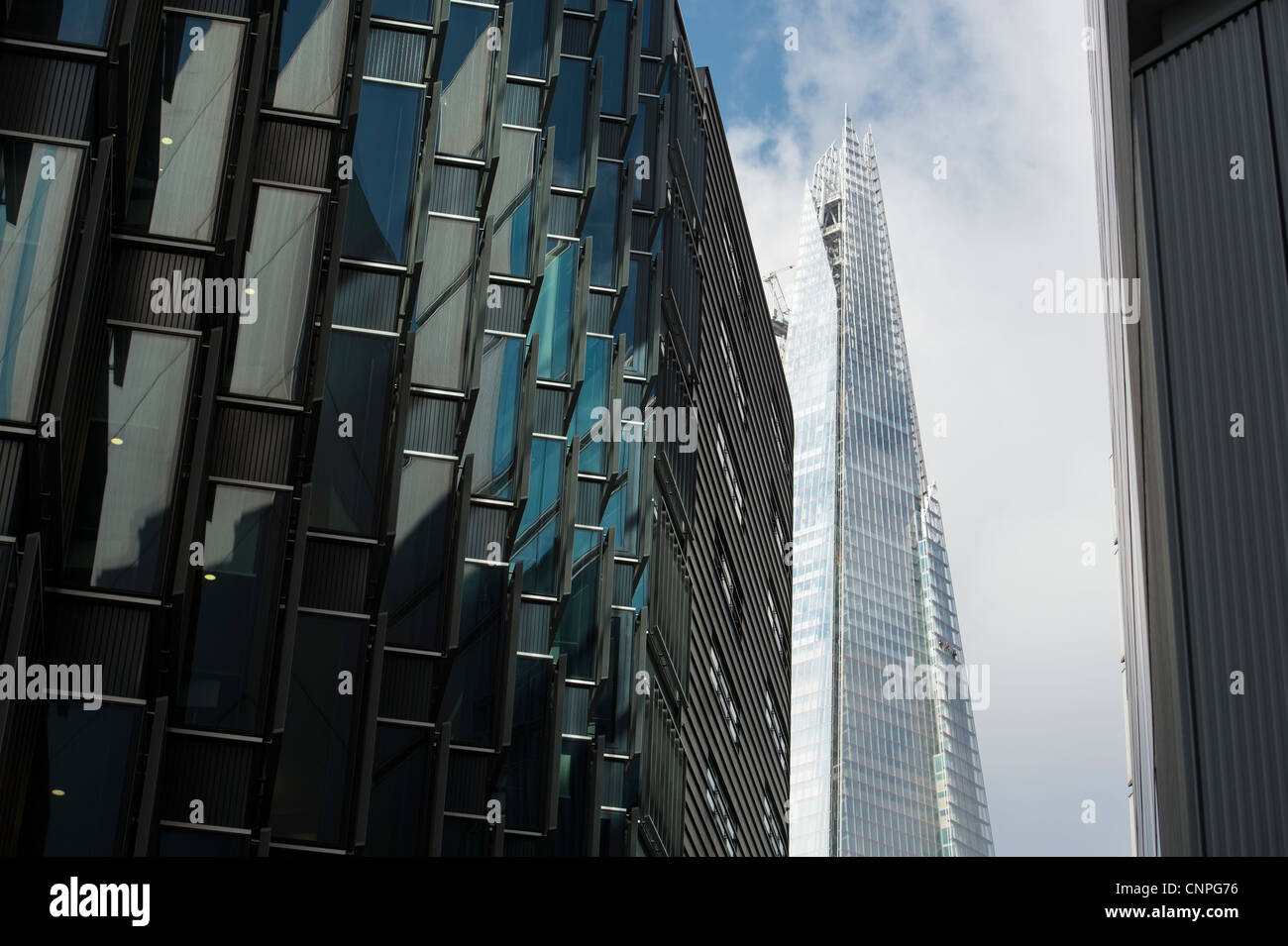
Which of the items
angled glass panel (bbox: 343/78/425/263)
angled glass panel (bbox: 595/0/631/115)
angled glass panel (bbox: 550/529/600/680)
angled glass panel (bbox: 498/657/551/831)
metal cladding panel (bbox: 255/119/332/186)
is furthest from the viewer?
angled glass panel (bbox: 595/0/631/115)

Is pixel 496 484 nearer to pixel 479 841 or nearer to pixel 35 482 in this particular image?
pixel 479 841

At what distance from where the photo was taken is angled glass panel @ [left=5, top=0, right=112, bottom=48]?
1816cm

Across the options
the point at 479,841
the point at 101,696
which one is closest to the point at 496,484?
the point at 479,841

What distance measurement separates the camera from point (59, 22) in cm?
1825

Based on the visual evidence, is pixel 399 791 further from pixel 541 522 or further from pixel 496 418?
pixel 541 522

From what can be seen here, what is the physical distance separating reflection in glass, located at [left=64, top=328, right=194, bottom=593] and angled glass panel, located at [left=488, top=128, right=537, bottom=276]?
13144 mm

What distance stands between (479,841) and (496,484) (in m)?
6.48

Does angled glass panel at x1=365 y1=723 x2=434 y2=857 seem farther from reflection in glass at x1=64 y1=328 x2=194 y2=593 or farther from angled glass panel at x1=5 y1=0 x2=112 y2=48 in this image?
angled glass panel at x1=5 y1=0 x2=112 y2=48

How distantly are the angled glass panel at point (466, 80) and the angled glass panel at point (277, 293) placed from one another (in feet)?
23.7

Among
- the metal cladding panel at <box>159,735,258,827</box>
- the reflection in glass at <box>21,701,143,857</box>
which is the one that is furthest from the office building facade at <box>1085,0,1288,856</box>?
the reflection in glass at <box>21,701,143,857</box>

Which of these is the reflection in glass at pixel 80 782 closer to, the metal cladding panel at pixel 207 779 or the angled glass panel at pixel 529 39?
the metal cladding panel at pixel 207 779

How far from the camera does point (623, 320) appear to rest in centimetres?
4134

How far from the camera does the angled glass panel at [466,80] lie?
3022 cm

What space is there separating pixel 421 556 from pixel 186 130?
836cm
